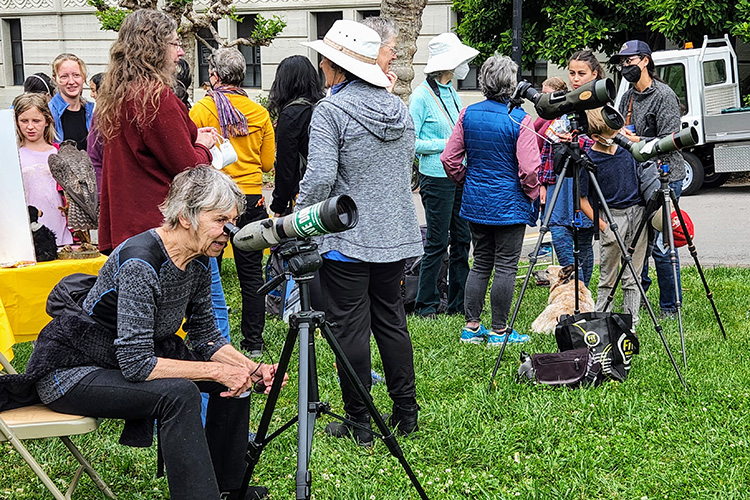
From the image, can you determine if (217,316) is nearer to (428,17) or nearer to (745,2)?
(745,2)

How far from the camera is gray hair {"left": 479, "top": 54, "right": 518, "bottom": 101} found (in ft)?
17.5

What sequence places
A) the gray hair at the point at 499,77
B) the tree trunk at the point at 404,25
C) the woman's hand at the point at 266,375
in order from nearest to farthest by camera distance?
the woman's hand at the point at 266,375 → the gray hair at the point at 499,77 → the tree trunk at the point at 404,25

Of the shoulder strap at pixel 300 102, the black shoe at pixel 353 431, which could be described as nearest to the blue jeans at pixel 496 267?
the shoulder strap at pixel 300 102

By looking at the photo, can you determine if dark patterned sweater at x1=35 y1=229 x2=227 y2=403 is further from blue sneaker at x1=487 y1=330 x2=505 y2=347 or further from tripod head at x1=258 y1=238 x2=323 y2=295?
blue sneaker at x1=487 y1=330 x2=505 y2=347

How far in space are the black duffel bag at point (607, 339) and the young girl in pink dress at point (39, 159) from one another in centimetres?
312

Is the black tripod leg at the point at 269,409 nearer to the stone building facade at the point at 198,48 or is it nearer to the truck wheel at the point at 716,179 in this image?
the truck wheel at the point at 716,179

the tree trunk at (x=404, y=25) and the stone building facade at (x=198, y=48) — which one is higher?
the stone building facade at (x=198, y=48)

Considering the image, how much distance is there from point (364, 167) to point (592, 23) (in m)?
12.0

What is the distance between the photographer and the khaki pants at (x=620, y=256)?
18.9 ft

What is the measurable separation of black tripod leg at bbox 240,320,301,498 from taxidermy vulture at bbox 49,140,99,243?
2.02m

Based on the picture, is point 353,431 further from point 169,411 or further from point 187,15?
point 187,15

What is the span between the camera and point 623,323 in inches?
194

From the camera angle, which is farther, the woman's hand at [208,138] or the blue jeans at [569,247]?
the blue jeans at [569,247]

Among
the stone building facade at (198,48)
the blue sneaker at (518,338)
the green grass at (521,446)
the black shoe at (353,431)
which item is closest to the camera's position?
the green grass at (521,446)
